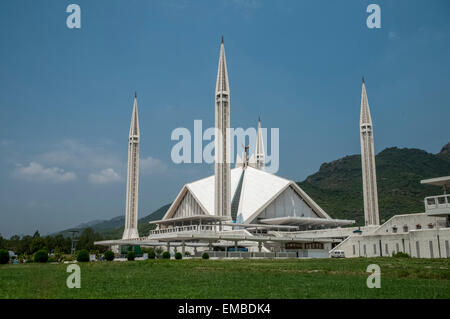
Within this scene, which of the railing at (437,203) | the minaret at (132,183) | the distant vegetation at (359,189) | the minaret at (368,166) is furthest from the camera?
the distant vegetation at (359,189)

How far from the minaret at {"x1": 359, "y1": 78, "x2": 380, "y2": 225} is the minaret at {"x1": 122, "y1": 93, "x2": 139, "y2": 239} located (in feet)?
81.3

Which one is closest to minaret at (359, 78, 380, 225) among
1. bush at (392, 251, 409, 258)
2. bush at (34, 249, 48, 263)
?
bush at (392, 251, 409, 258)

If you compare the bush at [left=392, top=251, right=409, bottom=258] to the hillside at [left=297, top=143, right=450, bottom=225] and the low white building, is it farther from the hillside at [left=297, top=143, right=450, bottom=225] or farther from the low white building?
the hillside at [left=297, top=143, right=450, bottom=225]

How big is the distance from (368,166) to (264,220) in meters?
12.1

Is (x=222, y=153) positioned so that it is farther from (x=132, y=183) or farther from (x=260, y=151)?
(x=260, y=151)

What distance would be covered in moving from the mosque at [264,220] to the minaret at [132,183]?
0.11 m

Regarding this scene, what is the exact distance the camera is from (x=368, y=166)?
45250mm

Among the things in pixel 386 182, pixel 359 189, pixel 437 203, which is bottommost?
pixel 437 203

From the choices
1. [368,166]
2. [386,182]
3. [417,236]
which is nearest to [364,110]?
[368,166]

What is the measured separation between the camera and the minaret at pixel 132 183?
5050 centimetres

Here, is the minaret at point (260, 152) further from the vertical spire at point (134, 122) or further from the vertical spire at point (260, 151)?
the vertical spire at point (134, 122)

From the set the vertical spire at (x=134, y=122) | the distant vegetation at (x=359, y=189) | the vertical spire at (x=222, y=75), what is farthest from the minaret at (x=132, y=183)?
the vertical spire at (x=222, y=75)

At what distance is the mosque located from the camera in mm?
24875
